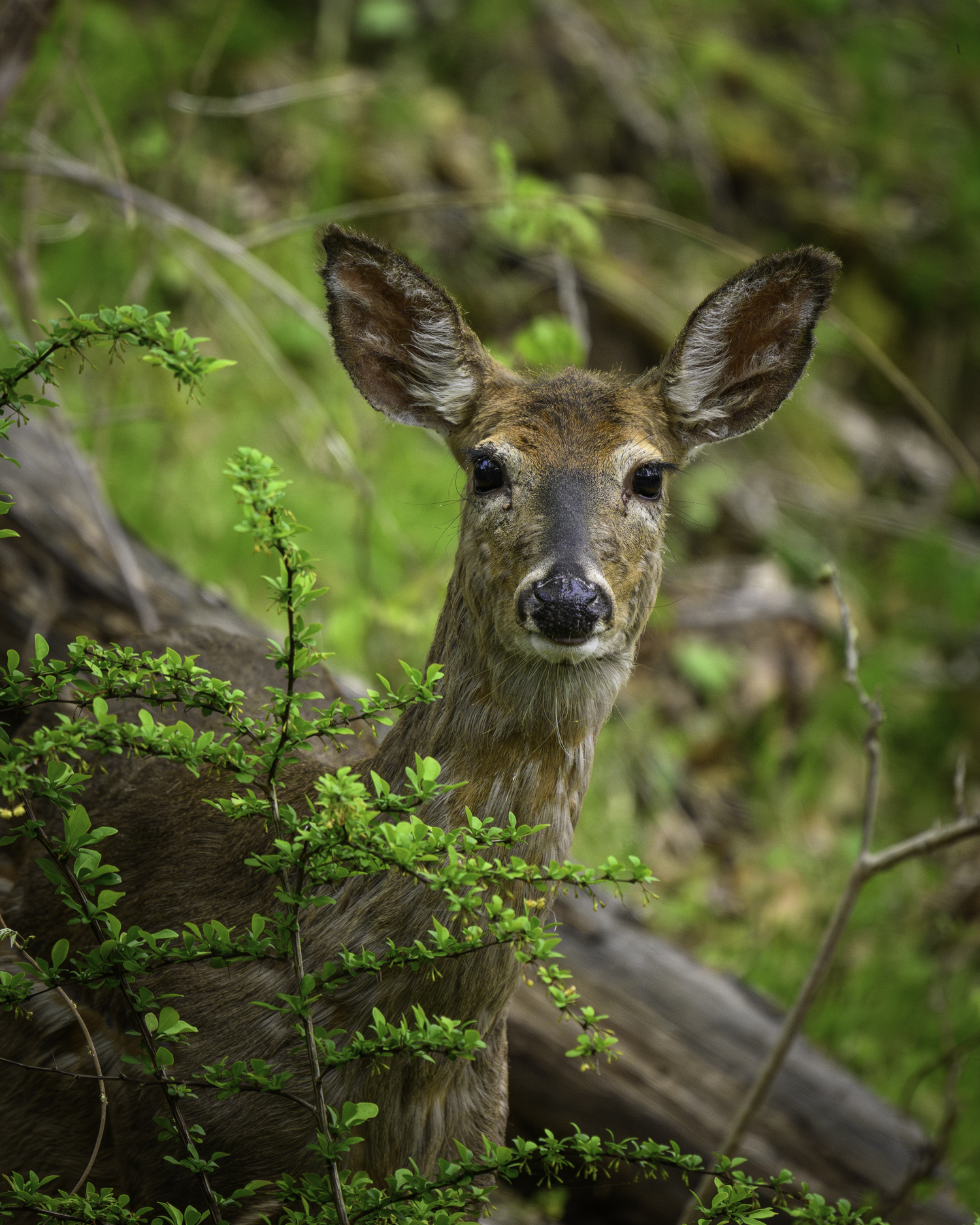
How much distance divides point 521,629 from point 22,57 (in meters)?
3.26

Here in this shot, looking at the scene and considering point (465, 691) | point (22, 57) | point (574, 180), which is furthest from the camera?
point (574, 180)

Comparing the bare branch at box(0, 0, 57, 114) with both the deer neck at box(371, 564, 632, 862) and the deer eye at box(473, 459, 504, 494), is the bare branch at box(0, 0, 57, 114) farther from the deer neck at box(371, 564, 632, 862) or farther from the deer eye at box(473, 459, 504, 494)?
the deer neck at box(371, 564, 632, 862)

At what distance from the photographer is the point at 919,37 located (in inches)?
404

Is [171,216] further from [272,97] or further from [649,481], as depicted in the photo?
[272,97]

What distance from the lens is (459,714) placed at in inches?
118

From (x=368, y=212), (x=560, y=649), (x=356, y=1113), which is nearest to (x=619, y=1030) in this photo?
(x=560, y=649)

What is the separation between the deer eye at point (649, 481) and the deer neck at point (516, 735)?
46 cm

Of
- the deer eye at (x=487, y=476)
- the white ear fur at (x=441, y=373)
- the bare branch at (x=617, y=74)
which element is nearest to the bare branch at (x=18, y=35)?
the white ear fur at (x=441, y=373)

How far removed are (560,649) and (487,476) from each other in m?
0.58

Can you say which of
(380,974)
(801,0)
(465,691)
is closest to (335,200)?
(801,0)

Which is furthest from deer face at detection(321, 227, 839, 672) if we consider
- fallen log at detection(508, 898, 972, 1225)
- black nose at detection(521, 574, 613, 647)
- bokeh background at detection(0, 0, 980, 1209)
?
fallen log at detection(508, 898, 972, 1225)

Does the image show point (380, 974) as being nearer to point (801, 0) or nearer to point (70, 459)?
point (70, 459)

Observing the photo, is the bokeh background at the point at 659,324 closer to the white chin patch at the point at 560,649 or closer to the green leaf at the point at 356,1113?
the white chin patch at the point at 560,649

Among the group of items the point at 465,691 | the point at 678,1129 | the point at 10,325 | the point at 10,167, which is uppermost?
the point at 10,167
